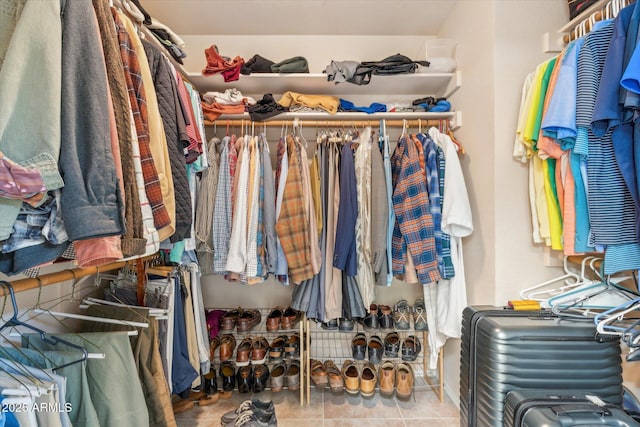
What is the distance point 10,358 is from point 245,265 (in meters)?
0.93

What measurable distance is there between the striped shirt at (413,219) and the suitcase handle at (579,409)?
0.91m

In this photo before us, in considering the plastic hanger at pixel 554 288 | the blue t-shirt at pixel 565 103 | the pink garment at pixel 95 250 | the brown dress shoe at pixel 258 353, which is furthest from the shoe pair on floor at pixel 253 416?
the blue t-shirt at pixel 565 103

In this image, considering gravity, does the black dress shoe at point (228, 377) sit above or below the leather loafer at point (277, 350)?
below

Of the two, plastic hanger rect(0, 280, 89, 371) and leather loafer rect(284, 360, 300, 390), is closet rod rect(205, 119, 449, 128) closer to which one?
plastic hanger rect(0, 280, 89, 371)

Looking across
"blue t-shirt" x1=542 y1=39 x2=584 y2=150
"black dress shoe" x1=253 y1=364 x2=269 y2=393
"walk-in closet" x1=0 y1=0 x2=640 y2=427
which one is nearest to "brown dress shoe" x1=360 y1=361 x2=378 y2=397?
"walk-in closet" x1=0 y1=0 x2=640 y2=427

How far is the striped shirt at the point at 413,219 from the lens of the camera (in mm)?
1689

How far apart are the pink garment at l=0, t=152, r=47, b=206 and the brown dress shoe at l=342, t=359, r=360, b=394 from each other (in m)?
1.88

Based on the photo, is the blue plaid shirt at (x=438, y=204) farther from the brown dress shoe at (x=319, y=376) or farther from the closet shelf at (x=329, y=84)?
the brown dress shoe at (x=319, y=376)

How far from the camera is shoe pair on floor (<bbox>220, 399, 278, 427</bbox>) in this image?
5.16 feet

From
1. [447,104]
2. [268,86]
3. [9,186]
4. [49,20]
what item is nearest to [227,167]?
[268,86]

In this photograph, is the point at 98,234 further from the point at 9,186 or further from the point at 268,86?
the point at 268,86

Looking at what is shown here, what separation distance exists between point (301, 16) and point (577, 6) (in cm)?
153

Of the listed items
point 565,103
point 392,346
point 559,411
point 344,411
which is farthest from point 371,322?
point 565,103

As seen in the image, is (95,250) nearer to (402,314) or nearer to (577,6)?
(402,314)
